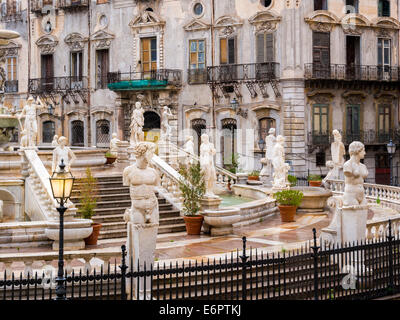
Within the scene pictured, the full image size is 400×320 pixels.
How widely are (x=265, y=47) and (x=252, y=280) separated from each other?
2170 cm

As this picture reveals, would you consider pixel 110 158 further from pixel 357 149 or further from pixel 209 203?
pixel 357 149

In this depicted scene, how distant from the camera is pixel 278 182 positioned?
21062 mm

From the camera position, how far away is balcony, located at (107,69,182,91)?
3322cm

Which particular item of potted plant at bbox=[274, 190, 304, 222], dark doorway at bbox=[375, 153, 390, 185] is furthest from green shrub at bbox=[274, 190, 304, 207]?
dark doorway at bbox=[375, 153, 390, 185]

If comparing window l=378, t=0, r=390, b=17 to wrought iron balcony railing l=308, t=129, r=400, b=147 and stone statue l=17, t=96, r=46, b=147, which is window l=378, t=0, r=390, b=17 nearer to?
wrought iron balcony railing l=308, t=129, r=400, b=147

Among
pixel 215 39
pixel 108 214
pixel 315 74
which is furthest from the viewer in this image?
pixel 215 39

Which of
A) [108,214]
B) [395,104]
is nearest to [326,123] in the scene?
[395,104]

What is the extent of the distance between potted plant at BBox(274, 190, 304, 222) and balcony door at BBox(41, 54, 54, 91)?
23.5 metres

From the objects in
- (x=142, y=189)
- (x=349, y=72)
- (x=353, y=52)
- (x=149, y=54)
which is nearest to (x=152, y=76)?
(x=149, y=54)

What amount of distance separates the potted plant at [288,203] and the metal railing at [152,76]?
53.5 feet

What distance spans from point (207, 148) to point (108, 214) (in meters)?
3.04

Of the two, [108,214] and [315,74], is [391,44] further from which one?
[108,214]

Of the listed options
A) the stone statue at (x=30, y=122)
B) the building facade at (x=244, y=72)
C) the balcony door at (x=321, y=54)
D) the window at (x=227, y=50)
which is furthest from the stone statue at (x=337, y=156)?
the stone statue at (x=30, y=122)

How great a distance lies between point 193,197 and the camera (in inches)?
601
